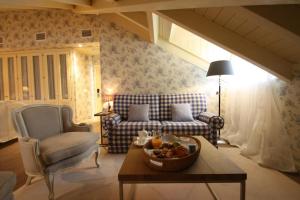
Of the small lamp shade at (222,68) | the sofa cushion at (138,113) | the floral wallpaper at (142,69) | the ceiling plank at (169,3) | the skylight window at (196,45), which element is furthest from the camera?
the floral wallpaper at (142,69)

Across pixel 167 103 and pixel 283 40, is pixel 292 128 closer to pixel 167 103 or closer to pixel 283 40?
pixel 283 40

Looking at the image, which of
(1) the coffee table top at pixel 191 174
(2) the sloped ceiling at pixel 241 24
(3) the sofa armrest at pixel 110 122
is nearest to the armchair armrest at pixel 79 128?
(3) the sofa armrest at pixel 110 122

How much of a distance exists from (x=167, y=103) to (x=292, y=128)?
6.37ft

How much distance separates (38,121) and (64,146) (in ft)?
2.03

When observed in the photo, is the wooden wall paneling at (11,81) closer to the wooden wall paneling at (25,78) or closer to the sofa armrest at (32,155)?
the wooden wall paneling at (25,78)

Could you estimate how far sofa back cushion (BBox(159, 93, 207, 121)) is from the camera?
3.63m

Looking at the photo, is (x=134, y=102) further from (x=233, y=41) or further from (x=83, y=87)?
(x=83, y=87)

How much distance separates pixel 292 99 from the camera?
236 cm

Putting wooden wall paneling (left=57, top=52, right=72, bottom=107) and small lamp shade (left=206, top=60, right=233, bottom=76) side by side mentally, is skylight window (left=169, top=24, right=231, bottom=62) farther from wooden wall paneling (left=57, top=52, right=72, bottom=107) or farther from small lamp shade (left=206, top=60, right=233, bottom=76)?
wooden wall paneling (left=57, top=52, right=72, bottom=107)

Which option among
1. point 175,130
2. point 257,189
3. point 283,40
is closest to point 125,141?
point 175,130

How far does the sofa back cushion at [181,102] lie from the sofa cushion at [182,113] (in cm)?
16

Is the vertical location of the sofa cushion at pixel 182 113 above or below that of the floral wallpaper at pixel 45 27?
below

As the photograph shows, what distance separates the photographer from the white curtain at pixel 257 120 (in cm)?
240

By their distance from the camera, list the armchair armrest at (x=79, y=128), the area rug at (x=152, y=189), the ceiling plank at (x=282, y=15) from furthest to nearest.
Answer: the armchair armrest at (x=79, y=128), the area rug at (x=152, y=189), the ceiling plank at (x=282, y=15)
